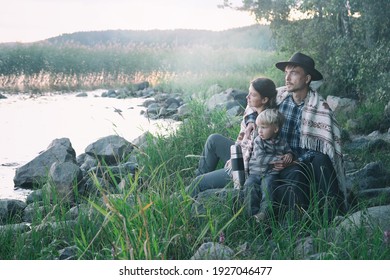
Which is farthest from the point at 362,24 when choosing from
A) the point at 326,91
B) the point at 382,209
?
the point at 382,209

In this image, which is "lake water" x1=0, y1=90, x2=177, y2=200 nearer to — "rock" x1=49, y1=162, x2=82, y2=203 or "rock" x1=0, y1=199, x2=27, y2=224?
"rock" x1=49, y1=162, x2=82, y2=203

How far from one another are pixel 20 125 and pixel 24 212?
4426 mm

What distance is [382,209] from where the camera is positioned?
4250 millimetres

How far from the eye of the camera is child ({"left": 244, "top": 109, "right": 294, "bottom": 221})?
4555 mm

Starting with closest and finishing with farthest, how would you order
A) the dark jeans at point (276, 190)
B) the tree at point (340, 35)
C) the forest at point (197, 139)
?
the forest at point (197, 139), the dark jeans at point (276, 190), the tree at point (340, 35)

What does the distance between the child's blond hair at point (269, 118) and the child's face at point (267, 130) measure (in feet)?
0.06

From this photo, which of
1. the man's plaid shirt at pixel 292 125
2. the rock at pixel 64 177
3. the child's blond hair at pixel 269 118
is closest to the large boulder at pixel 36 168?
the rock at pixel 64 177

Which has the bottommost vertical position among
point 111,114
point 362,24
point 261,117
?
point 111,114

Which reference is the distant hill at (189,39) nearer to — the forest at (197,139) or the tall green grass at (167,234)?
the forest at (197,139)

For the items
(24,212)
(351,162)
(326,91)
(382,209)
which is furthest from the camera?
(326,91)

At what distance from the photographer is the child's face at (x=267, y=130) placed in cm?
464

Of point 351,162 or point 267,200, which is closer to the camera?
point 267,200

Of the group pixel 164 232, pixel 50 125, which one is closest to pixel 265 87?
pixel 164 232
